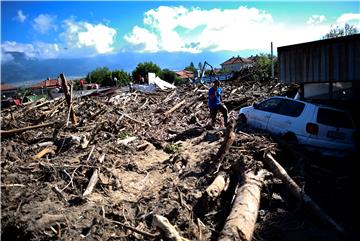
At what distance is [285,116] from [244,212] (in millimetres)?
5135

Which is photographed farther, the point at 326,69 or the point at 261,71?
the point at 261,71

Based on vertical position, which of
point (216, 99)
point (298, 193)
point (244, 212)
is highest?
point (216, 99)

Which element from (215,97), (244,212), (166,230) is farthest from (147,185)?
(215,97)

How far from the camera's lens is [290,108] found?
33.5 feet

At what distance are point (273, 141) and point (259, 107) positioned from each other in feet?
8.24

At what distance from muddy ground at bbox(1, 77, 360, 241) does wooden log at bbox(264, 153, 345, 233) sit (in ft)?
0.42

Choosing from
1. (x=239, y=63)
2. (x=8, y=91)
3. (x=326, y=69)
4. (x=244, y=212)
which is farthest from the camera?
(x=8, y=91)

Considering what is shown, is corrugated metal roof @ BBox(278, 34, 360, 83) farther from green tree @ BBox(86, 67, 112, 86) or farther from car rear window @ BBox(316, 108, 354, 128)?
green tree @ BBox(86, 67, 112, 86)

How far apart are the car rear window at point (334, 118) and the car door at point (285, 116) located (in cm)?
59

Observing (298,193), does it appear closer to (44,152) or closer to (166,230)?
(166,230)

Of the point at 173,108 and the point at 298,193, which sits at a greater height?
the point at 173,108

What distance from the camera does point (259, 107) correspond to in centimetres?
1178

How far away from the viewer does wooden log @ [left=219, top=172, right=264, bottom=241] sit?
17.2 feet

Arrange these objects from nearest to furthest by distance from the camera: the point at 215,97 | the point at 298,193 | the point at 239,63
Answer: the point at 298,193 < the point at 215,97 < the point at 239,63
